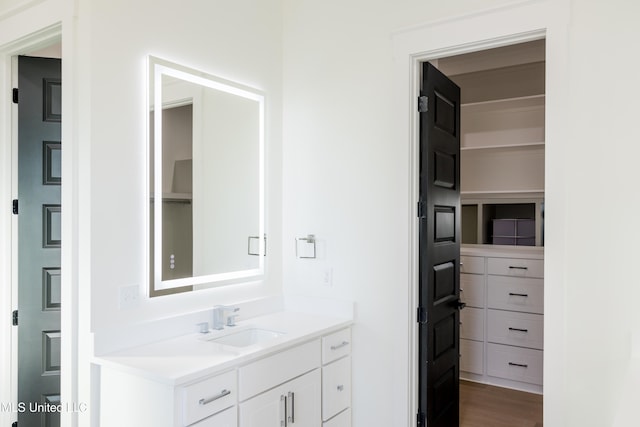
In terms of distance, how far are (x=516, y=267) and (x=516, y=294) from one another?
0.71 feet

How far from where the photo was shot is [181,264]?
7.96 feet

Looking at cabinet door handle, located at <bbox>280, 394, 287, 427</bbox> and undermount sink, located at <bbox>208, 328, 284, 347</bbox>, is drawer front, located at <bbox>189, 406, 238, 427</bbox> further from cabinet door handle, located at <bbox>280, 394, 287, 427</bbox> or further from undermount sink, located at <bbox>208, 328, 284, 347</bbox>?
undermount sink, located at <bbox>208, 328, 284, 347</bbox>

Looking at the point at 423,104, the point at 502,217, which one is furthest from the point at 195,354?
the point at 502,217

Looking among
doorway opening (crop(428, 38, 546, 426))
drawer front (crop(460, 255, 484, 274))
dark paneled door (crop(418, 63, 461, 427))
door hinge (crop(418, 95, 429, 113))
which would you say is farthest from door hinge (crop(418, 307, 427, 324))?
drawer front (crop(460, 255, 484, 274))

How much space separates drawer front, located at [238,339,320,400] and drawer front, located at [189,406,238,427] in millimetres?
74

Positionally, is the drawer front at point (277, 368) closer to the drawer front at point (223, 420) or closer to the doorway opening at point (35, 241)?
the drawer front at point (223, 420)

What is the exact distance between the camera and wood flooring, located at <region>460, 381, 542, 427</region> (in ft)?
10.8

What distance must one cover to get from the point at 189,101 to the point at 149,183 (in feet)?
1.73

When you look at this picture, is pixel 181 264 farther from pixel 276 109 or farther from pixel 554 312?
pixel 554 312

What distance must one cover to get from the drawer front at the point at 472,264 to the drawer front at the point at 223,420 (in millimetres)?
2611

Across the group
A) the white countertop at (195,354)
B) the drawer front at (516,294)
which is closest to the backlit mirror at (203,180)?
the white countertop at (195,354)

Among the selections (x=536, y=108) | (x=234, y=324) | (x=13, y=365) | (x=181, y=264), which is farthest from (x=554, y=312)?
(x=13, y=365)

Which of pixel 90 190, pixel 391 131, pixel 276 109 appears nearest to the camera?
pixel 90 190

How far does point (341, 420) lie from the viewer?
2.66 m
